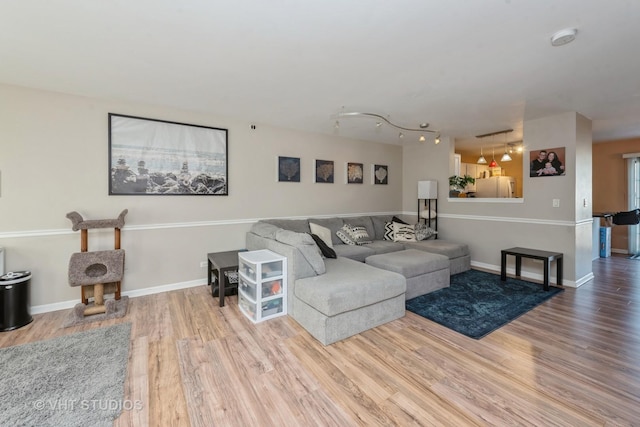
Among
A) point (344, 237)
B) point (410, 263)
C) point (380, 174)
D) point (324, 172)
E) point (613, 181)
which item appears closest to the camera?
point (410, 263)

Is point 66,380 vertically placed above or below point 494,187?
below

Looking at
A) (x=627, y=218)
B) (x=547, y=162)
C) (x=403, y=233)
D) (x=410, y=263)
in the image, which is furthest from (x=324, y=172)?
(x=627, y=218)

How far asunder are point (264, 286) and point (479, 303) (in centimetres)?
252

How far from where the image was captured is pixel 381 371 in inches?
81.3

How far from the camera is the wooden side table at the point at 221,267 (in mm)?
3260

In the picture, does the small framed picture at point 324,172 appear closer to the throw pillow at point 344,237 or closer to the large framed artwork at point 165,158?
the throw pillow at point 344,237

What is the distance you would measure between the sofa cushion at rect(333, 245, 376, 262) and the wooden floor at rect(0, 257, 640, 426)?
1.30m

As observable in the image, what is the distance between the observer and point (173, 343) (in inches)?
97.6

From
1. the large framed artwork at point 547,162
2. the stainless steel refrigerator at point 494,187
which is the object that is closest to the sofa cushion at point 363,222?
the large framed artwork at point 547,162

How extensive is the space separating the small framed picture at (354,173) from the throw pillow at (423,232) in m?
1.44

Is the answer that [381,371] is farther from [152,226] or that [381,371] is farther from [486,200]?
[486,200]

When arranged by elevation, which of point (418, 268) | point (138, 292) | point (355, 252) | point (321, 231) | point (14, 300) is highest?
point (321, 231)

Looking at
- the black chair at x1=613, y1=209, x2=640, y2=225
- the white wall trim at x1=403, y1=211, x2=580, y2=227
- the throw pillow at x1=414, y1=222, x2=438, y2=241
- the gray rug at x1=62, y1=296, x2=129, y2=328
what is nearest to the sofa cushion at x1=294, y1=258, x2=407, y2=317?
the gray rug at x1=62, y1=296, x2=129, y2=328

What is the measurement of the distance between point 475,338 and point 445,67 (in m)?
2.48
